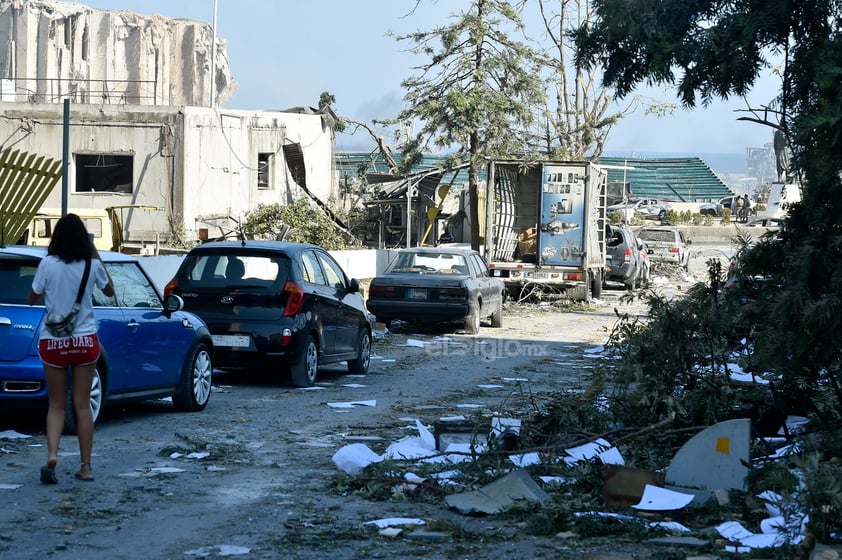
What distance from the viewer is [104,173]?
108 ft

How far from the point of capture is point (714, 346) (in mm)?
9750

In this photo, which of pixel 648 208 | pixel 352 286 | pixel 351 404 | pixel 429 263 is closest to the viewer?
pixel 351 404

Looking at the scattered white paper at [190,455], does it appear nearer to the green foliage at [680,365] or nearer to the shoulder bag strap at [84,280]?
the shoulder bag strap at [84,280]

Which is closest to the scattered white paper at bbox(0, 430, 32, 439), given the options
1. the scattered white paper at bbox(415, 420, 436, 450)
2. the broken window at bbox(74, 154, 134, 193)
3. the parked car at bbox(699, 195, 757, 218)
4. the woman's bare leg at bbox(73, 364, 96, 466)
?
the woman's bare leg at bbox(73, 364, 96, 466)

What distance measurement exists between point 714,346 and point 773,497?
295 cm

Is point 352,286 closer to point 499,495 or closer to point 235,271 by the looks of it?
point 235,271

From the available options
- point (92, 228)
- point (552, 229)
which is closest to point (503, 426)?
point (92, 228)

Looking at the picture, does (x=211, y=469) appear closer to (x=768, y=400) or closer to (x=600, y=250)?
(x=768, y=400)

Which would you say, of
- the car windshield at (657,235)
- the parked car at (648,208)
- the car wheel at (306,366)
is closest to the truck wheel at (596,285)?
the car windshield at (657,235)

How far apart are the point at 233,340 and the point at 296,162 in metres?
24.5

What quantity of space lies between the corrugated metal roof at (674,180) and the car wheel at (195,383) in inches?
2943

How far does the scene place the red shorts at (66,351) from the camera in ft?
25.9

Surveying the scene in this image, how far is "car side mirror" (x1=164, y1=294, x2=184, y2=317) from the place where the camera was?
1080cm

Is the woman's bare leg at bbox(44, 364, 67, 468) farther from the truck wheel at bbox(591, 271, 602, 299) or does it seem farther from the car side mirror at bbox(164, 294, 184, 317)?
the truck wheel at bbox(591, 271, 602, 299)
